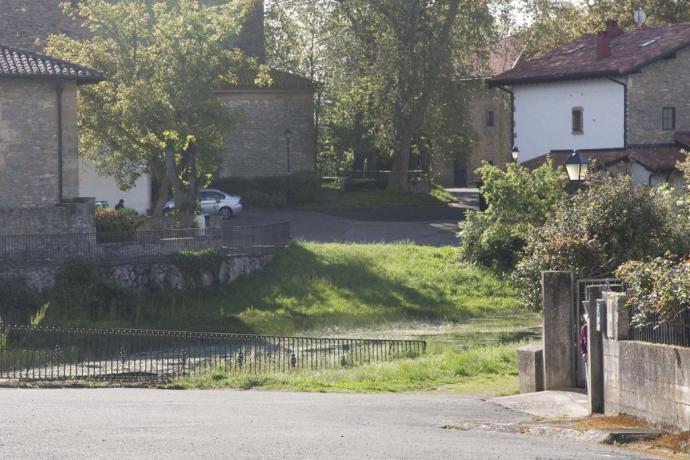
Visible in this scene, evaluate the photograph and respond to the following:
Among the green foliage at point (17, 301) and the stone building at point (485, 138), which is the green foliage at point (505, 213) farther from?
the stone building at point (485, 138)

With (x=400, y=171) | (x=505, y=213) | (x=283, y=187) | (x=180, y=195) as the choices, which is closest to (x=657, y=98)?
(x=505, y=213)

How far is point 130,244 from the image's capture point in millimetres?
39531

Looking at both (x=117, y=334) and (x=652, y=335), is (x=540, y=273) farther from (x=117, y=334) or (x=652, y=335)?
(x=117, y=334)

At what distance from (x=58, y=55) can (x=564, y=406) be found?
30016mm

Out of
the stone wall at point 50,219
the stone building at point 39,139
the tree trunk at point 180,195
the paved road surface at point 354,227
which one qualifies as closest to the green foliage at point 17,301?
the stone wall at point 50,219

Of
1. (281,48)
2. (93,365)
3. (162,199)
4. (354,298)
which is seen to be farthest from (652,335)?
(281,48)

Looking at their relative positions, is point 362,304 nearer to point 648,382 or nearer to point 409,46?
point 409,46

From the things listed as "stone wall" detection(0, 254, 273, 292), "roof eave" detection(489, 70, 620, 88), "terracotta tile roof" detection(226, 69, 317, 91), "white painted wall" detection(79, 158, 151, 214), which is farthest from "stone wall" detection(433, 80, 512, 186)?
"stone wall" detection(0, 254, 273, 292)

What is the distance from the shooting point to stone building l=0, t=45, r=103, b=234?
132 ft

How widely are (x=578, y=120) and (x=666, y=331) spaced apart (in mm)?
38303

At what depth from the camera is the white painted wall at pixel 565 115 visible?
2108 inches

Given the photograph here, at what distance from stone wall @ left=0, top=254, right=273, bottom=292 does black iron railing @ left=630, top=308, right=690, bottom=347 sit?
73.8 ft

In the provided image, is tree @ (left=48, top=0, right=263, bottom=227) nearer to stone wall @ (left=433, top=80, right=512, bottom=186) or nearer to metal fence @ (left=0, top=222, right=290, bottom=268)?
metal fence @ (left=0, top=222, right=290, bottom=268)

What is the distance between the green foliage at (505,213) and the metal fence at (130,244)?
6792 millimetres
